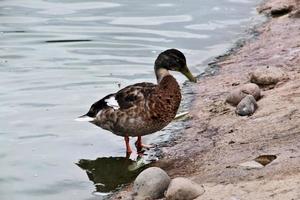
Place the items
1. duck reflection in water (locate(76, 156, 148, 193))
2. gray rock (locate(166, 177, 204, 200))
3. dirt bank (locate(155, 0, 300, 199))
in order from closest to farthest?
1. dirt bank (locate(155, 0, 300, 199))
2. gray rock (locate(166, 177, 204, 200))
3. duck reflection in water (locate(76, 156, 148, 193))

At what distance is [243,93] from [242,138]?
1.55m

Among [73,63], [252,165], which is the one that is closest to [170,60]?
[252,165]

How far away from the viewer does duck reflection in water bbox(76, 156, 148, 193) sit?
744cm

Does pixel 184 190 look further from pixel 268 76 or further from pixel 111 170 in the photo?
pixel 268 76

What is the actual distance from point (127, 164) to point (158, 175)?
63.6 inches

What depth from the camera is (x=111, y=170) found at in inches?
309

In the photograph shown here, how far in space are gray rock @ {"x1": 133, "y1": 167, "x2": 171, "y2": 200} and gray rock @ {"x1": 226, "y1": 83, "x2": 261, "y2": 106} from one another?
2980 millimetres

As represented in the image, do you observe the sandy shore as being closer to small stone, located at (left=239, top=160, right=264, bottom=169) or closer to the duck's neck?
small stone, located at (left=239, top=160, right=264, bottom=169)

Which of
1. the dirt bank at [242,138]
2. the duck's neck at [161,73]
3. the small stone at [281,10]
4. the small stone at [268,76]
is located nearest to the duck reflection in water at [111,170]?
the dirt bank at [242,138]

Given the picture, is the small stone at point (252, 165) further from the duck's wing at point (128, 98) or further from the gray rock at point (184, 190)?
the duck's wing at point (128, 98)

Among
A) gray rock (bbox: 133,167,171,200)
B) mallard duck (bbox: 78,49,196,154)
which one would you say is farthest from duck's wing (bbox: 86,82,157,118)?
gray rock (bbox: 133,167,171,200)

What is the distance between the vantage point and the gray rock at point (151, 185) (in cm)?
640

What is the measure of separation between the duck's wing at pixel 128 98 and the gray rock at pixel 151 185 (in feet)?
5.28

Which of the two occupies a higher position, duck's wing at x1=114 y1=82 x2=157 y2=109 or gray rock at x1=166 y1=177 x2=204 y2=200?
duck's wing at x1=114 y1=82 x2=157 y2=109
